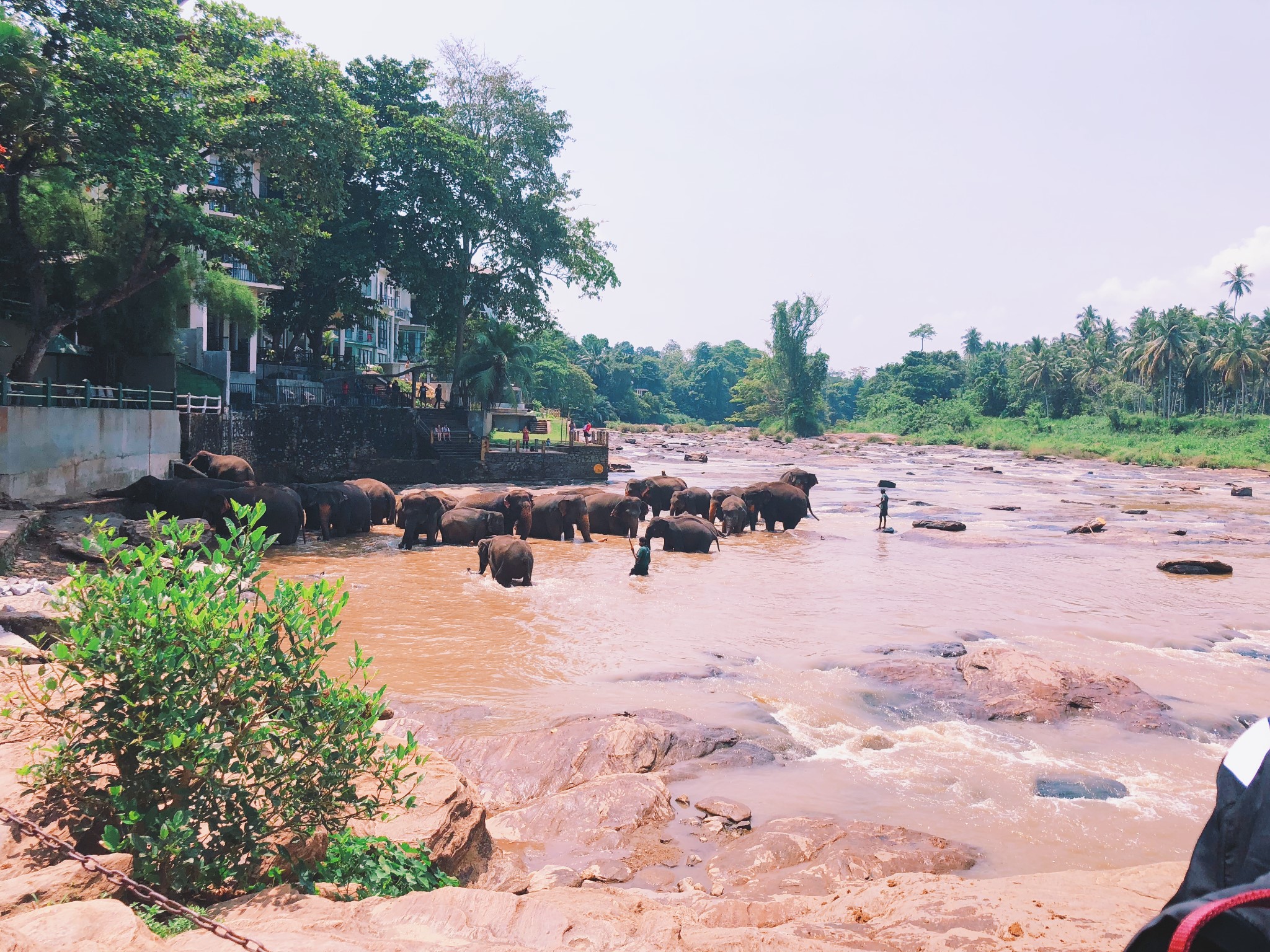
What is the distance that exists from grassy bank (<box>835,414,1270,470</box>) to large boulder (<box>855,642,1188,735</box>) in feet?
184

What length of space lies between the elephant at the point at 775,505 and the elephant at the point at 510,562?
10.9 meters

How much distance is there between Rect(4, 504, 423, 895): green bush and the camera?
4.45 m

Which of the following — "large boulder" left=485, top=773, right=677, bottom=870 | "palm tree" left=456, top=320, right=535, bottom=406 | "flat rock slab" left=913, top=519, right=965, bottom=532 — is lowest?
"large boulder" left=485, top=773, right=677, bottom=870

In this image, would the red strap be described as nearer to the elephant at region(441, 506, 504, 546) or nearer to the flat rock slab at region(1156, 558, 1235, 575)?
the elephant at region(441, 506, 504, 546)

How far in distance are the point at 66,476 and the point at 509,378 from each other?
76.8 feet

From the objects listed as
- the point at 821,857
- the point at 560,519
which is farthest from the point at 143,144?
the point at 821,857

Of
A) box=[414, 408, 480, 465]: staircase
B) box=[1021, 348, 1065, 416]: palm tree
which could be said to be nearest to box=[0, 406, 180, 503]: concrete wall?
box=[414, 408, 480, 465]: staircase

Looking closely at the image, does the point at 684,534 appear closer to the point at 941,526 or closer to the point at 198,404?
the point at 941,526

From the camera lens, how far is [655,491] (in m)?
28.2

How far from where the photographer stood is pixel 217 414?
86.7 feet

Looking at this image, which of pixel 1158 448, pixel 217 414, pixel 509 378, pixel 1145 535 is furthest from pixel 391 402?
pixel 1158 448

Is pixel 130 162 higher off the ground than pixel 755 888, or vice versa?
pixel 130 162

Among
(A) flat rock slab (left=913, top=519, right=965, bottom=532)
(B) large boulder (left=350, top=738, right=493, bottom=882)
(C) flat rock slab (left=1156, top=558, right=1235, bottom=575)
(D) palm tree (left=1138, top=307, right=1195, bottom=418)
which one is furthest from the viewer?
(D) palm tree (left=1138, top=307, right=1195, bottom=418)

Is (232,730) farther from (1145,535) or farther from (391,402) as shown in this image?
(391,402)
